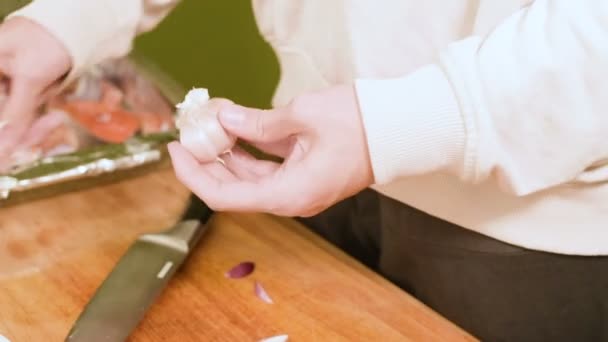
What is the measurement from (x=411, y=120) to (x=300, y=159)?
0.07 m

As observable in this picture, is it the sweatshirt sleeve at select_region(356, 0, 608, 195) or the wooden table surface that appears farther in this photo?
the wooden table surface

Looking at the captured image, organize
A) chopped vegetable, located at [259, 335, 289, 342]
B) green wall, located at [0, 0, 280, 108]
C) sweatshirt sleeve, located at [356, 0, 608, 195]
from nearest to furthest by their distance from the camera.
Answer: sweatshirt sleeve, located at [356, 0, 608, 195] < chopped vegetable, located at [259, 335, 289, 342] < green wall, located at [0, 0, 280, 108]

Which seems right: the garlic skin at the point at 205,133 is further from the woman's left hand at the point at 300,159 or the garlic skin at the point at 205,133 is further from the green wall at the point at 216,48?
the green wall at the point at 216,48

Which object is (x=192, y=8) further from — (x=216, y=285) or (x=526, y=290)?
(x=526, y=290)

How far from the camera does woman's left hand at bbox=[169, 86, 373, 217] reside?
0.41 meters

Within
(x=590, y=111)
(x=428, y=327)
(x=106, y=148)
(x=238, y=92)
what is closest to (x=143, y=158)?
(x=106, y=148)

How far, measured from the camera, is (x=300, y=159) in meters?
0.42

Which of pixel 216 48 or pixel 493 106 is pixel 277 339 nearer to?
pixel 493 106

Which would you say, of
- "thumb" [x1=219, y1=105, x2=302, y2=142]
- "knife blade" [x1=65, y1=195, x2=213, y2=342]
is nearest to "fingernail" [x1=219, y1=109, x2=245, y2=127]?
"thumb" [x1=219, y1=105, x2=302, y2=142]

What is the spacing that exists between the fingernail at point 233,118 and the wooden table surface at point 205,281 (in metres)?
0.16

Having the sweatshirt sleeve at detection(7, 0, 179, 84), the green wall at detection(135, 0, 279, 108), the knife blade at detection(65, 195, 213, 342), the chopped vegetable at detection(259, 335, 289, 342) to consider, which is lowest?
the chopped vegetable at detection(259, 335, 289, 342)

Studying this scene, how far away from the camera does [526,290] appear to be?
55cm

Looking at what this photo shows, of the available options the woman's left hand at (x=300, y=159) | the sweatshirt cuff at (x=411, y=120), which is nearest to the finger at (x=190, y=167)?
the woman's left hand at (x=300, y=159)

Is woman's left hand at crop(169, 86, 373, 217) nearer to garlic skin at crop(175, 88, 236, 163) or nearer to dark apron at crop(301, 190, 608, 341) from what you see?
garlic skin at crop(175, 88, 236, 163)
